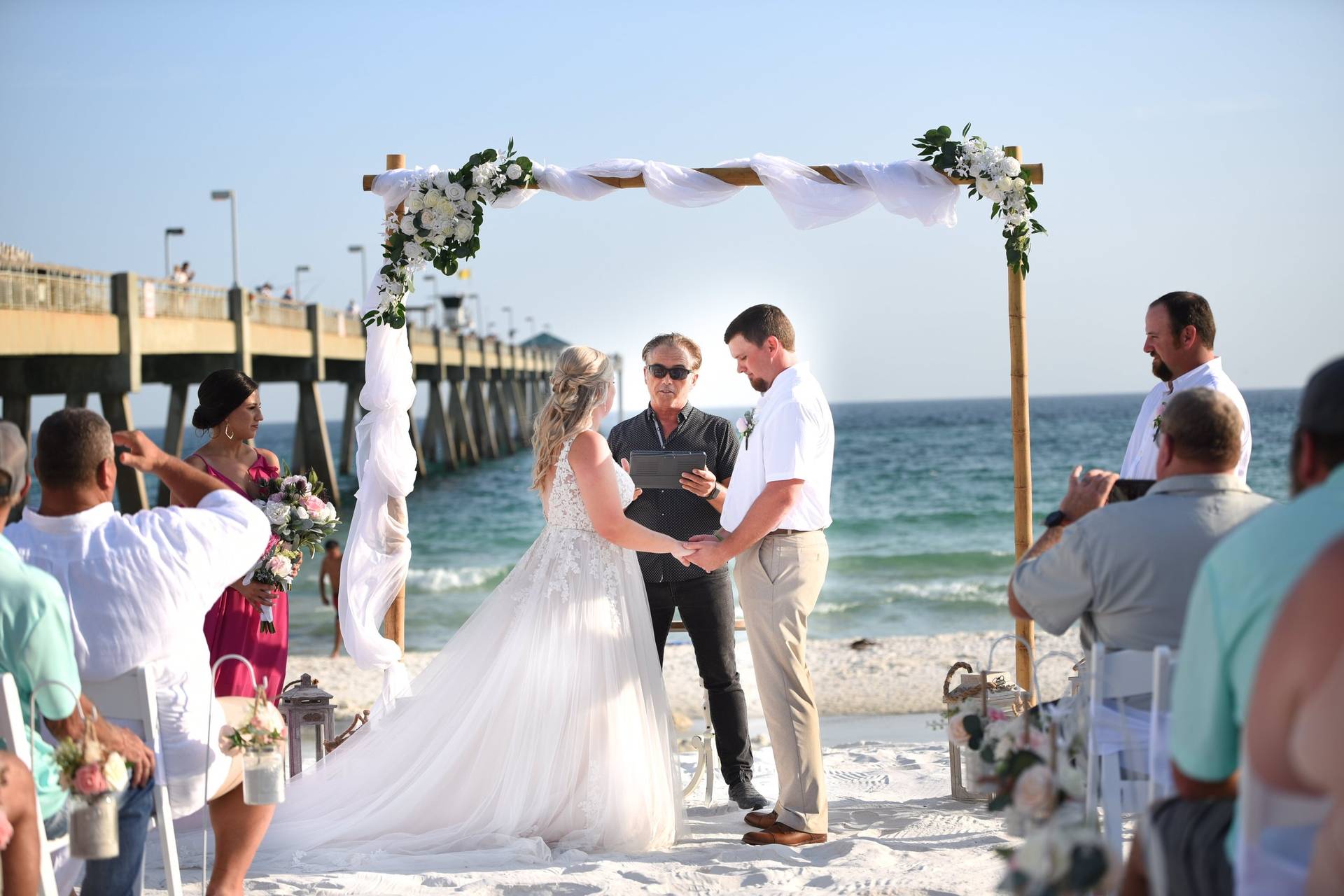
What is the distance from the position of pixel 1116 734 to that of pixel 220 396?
341cm

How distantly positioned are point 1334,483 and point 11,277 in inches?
601

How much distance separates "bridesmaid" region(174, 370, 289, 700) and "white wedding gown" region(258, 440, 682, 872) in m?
0.51

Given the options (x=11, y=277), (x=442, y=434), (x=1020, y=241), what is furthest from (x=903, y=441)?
(x=1020, y=241)

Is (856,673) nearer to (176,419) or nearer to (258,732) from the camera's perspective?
(258,732)

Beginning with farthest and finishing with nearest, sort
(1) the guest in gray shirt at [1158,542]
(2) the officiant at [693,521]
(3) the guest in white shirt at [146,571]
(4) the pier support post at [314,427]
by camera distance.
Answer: (4) the pier support post at [314,427] → (2) the officiant at [693,521] → (3) the guest in white shirt at [146,571] → (1) the guest in gray shirt at [1158,542]

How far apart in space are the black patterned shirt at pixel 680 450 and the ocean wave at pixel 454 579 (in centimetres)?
1654

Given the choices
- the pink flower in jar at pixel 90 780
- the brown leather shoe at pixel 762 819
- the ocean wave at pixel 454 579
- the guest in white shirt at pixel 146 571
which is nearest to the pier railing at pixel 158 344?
the ocean wave at pixel 454 579

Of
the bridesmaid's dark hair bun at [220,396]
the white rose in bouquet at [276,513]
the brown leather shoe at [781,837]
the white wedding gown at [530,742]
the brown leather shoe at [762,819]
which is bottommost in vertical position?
the brown leather shoe at [781,837]

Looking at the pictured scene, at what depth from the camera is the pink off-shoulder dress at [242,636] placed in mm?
4793

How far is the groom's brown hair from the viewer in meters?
4.68

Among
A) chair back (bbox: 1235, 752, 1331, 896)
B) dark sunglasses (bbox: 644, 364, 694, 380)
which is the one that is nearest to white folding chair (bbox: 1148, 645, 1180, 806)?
chair back (bbox: 1235, 752, 1331, 896)

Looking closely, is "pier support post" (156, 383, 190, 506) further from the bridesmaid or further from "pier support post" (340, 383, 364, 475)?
the bridesmaid

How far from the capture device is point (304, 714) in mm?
5055

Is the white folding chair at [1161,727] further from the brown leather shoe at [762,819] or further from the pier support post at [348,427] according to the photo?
the pier support post at [348,427]
